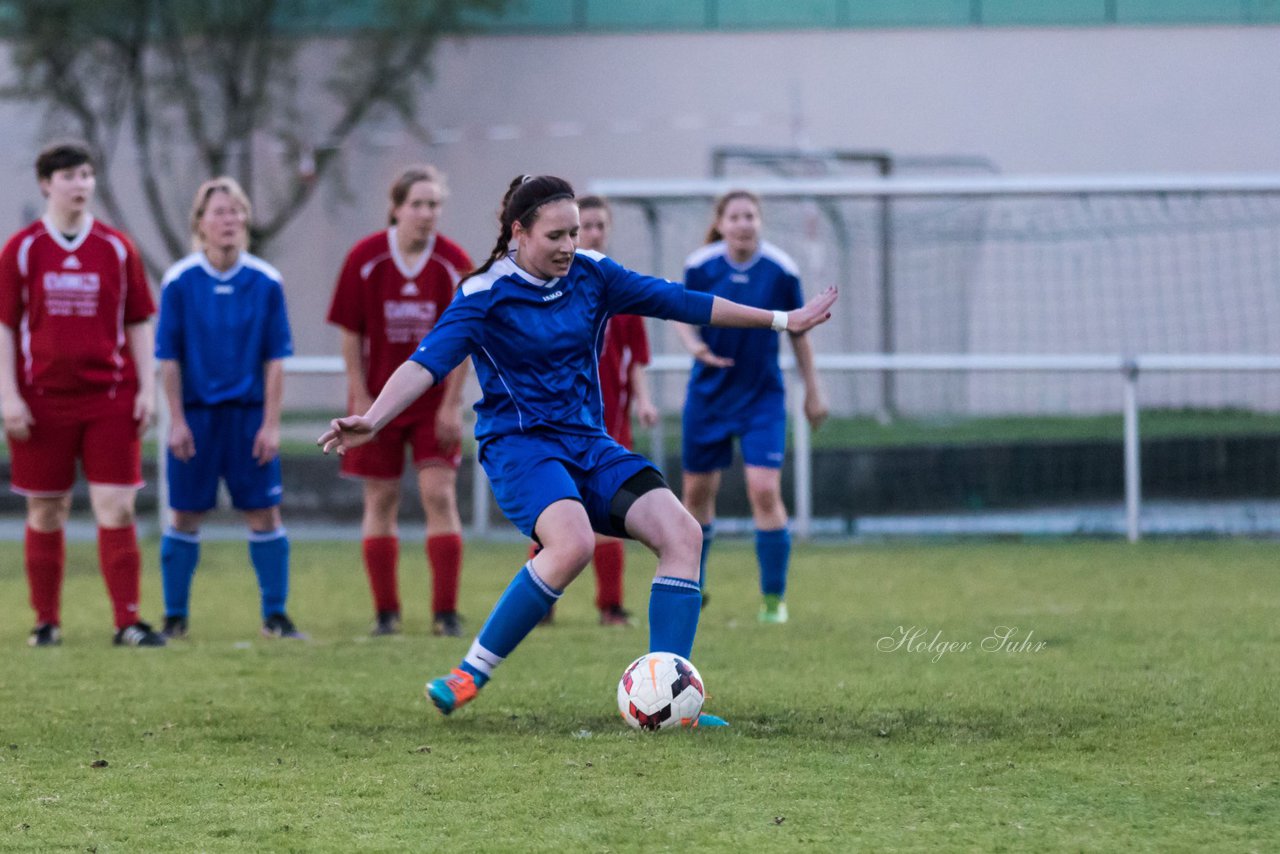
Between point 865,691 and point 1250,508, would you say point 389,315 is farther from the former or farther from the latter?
point 1250,508

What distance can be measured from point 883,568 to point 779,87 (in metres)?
18.4

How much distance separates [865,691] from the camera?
5.60 meters

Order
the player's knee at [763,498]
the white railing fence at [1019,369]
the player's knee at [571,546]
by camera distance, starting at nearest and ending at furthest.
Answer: the player's knee at [571,546]
the player's knee at [763,498]
the white railing fence at [1019,369]

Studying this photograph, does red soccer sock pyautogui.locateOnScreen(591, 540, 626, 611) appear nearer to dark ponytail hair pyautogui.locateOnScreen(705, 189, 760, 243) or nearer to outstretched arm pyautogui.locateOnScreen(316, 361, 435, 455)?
dark ponytail hair pyautogui.locateOnScreen(705, 189, 760, 243)

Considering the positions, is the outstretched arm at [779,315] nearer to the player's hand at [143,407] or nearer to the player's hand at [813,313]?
the player's hand at [813,313]

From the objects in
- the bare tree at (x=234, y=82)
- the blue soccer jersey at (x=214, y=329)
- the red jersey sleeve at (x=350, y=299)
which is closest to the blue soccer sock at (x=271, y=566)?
the blue soccer jersey at (x=214, y=329)

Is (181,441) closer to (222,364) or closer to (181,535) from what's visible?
(222,364)

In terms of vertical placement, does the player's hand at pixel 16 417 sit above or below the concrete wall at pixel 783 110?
below

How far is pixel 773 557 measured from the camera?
7.94m

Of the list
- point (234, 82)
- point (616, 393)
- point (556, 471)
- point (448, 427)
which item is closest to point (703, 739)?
point (556, 471)

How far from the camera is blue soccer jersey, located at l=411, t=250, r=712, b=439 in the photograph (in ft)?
Answer: 16.9

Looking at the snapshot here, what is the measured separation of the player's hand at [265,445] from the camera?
24.6 ft

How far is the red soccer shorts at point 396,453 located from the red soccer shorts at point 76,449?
935 millimetres

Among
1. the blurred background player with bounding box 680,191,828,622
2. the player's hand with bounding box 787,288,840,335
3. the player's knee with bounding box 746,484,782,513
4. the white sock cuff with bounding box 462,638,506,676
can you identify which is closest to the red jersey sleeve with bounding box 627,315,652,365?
the blurred background player with bounding box 680,191,828,622
